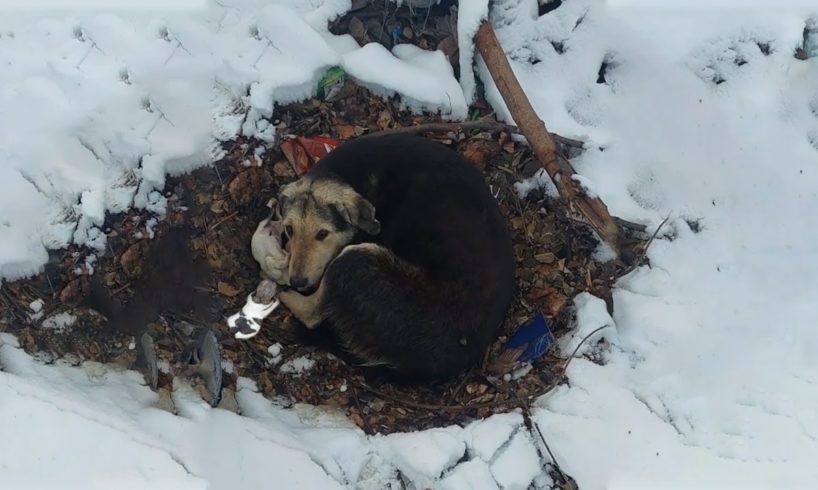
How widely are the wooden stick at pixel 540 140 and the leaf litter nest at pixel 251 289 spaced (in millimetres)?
215

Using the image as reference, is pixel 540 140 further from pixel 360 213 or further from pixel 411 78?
pixel 360 213

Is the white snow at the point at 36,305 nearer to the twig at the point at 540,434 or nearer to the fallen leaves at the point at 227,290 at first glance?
the fallen leaves at the point at 227,290

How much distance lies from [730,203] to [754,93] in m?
0.78

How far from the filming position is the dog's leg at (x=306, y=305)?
166 inches

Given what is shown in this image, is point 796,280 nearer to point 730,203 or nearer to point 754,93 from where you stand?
point 730,203

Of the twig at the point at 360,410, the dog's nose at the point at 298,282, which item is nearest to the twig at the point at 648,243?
the twig at the point at 360,410

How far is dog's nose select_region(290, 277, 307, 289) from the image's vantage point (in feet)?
13.8

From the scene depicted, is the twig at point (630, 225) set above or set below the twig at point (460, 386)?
above

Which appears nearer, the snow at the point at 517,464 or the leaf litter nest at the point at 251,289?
the snow at the point at 517,464

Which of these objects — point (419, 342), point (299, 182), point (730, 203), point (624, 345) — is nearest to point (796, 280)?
point (730, 203)

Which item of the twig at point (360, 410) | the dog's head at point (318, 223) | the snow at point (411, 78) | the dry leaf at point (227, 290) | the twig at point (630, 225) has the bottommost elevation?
the twig at point (360, 410)

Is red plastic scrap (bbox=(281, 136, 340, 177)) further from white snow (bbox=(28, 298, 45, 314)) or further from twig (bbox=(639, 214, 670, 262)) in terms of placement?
twig (bbox=(639, 214, 670, 262))

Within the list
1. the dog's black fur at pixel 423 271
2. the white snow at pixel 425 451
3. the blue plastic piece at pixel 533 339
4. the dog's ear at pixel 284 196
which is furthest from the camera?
Answer: the blue plastic piece at pixel 533 339

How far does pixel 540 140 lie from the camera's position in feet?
15.4
